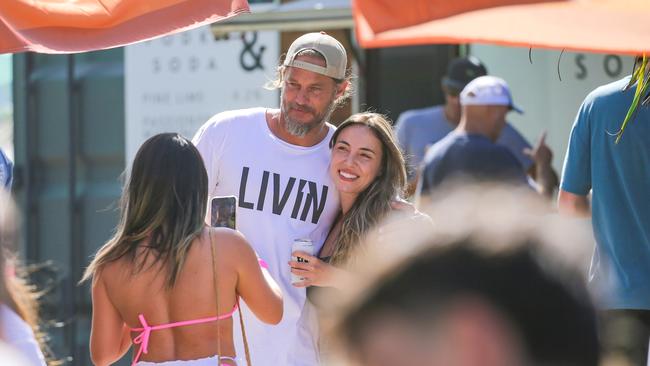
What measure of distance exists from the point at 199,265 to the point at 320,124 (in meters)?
0.88

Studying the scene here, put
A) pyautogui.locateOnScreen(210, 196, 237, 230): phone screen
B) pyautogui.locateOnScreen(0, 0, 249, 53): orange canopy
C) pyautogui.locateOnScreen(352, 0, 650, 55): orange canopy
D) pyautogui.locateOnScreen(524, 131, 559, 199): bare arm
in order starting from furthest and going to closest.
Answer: pyautogui.locateOnScreen(524, 131, 559, 199): bare arm, pyautogui.locateOnScreen(210, 196, 237, 230): phone screen, pyautogui.locateOnScreen(0, 0, 249, 53): orange canopy, pyautogui.locateOnScreen(352, 0, 650, 55): orange canopy

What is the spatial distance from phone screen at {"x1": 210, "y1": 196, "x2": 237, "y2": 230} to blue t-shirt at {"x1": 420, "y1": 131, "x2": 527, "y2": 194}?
6.98 feet

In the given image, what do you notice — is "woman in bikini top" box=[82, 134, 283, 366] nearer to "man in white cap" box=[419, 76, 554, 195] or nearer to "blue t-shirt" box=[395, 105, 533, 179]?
"man in white cap" box=[419, 76, 554, 195]

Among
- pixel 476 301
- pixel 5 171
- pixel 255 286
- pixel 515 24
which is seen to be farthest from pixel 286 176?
pixel 476 301

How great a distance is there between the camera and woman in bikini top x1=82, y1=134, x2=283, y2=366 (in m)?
3.48

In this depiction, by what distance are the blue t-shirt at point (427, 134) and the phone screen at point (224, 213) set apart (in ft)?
9.20

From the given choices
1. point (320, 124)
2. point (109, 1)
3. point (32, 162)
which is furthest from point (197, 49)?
point (109, 1)

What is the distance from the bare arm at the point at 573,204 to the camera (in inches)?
152

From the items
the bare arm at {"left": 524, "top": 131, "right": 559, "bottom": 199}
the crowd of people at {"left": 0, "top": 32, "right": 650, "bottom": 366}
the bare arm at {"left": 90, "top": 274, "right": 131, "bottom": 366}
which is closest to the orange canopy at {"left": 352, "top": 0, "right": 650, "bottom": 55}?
the crowd of people at {"left": 0, "top": 32, "right": 650, "bottom": 366}

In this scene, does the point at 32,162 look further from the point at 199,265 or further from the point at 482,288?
the point at 482,288

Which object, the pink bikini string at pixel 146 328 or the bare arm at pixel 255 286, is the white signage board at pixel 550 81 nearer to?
the bare arm at pixel 255 286

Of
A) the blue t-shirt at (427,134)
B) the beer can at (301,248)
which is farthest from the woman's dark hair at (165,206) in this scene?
the blue t-shirt at (427,134)

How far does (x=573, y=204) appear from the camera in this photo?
386 cm

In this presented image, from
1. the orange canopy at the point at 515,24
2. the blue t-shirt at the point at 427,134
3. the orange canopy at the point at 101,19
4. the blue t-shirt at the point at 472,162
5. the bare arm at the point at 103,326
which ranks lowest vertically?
the bare arm at the point at 103,326
